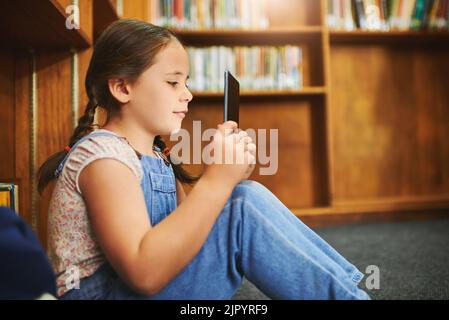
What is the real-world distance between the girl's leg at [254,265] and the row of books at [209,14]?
5.96 feet

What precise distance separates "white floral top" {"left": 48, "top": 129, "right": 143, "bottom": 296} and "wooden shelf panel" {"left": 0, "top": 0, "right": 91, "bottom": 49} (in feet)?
1.36

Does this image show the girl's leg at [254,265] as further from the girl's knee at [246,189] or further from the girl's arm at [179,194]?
the girl's arm at [179,194]

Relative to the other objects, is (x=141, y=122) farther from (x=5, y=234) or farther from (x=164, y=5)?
(x=164, y=5)

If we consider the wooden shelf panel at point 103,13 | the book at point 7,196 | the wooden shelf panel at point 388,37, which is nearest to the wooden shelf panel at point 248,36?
the wooden shelf panel at point 388,37

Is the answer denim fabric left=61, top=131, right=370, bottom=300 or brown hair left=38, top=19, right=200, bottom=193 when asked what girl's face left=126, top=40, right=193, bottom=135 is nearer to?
brown hair left=38, top=19, right=200, bottom=193

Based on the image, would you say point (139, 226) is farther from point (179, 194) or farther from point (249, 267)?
point (179, 194)

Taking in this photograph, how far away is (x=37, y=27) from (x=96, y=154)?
601 millimetres

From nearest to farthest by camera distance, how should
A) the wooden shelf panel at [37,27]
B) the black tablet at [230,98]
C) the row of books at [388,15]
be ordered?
1. the black tablet at [230,98]
2. the wooden shelf panel at [37,27]
3. the row of books at [388,15]

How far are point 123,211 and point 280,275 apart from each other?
25 cm

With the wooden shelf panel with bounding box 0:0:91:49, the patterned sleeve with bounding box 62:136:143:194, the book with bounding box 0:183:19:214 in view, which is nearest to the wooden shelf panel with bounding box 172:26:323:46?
the wooden shelf panel with bounding box 0:0:91:49

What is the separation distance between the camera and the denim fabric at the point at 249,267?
0.60 metres

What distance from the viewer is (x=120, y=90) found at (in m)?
0.76

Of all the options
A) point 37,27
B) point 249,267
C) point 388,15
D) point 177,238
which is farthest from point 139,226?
point 388,15

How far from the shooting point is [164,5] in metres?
2.21
